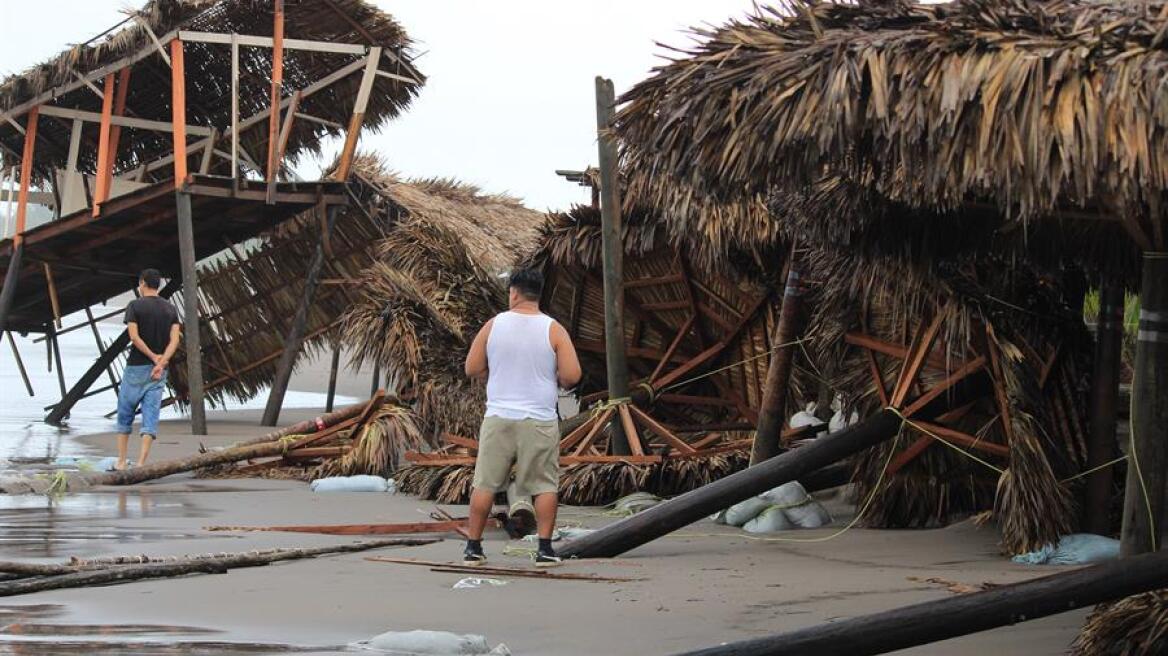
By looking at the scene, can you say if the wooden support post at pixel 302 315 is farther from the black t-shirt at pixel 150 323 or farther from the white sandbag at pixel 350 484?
the white sandbag at pixel 350 484

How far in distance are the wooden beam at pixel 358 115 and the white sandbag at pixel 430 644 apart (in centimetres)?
1109

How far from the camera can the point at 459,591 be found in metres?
6.47

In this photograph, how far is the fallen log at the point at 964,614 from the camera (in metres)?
4.60

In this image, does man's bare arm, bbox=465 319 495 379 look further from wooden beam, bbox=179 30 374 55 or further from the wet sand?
wooden beam, bbox=179 30 374 55

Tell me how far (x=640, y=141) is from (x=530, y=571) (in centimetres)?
216

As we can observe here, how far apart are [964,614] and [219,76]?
47.8 ft

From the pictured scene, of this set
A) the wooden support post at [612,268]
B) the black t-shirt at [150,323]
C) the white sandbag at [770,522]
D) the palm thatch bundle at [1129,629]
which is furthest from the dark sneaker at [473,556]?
the black t-shirt at [150,323]

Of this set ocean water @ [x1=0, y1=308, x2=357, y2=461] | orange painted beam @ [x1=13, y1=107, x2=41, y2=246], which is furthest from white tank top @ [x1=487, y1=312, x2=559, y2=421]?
orange painted beam @ [x1=13, y1=107, x2=41, y2=246]

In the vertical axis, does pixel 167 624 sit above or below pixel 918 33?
below

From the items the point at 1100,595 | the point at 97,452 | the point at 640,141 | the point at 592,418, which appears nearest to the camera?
the point at 1100,595

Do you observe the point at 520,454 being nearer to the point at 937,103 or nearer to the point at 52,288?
the point at 937,103

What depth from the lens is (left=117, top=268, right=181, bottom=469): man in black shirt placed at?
11.9m

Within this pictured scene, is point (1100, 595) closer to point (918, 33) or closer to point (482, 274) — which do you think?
point (918, 33)

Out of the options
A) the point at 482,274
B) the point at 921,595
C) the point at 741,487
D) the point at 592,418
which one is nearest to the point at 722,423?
the point at 592,418
